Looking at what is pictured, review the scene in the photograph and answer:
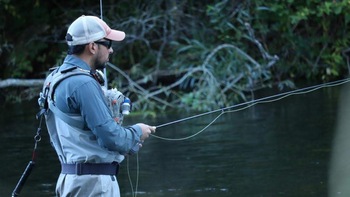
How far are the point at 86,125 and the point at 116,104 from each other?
13.0 inches

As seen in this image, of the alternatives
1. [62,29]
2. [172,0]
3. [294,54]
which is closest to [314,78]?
[294,54]

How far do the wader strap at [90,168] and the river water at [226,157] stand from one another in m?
3.22

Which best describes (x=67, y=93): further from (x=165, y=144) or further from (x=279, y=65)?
(x=279, y=65)

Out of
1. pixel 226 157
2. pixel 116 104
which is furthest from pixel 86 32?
pixel 226 157

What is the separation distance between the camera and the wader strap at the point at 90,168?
422cm

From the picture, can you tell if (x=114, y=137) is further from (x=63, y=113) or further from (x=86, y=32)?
(x=86, y=32)

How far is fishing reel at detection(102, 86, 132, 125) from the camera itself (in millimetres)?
4422

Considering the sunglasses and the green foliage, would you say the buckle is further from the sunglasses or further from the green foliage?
the green foliage

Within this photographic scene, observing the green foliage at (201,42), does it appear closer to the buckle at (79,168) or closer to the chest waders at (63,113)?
the chest waders at (63,113)

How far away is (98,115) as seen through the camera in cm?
406

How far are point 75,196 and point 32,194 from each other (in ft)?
11.7

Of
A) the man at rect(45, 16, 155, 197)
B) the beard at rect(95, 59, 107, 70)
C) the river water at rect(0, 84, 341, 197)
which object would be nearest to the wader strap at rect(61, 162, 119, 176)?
the man at rect(45, 16, 155, 197)

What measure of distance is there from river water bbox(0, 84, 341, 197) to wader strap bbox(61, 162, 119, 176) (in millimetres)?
3220

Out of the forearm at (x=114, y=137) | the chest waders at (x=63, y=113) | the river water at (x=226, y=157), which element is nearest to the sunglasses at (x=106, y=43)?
the chest waders at (x=63, y=113)
